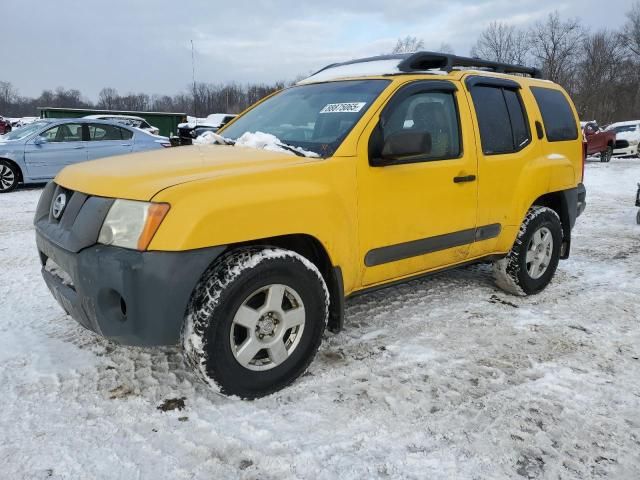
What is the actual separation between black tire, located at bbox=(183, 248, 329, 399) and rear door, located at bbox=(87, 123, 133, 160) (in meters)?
9.40

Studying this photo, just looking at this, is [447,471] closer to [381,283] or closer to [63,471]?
[381,283]

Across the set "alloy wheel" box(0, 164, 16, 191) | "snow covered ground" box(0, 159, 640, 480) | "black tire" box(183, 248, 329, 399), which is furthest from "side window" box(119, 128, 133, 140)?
"black tire" box(183, 248, 329, 399)

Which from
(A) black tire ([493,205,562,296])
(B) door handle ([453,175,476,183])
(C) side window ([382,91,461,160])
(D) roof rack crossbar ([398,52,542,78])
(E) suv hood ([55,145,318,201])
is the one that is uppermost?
(D) roof rack crossbar ([398,52,542,78])

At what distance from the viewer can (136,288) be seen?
232 centimetres

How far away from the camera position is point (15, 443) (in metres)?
2.31

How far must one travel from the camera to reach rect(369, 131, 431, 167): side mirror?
2.97 m

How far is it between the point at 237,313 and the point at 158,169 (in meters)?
Answer: 0.87

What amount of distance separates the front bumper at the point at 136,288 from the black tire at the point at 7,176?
9295 mm

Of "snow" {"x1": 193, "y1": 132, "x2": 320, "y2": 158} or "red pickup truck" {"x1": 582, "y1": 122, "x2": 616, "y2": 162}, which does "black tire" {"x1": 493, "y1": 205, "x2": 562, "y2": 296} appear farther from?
"red pickup truck" {"x1": 582, "y1": 122, "x2": 616, "y2": 162}

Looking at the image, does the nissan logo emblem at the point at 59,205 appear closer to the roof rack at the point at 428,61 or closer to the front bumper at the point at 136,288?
the front bumper at the point at 136,288

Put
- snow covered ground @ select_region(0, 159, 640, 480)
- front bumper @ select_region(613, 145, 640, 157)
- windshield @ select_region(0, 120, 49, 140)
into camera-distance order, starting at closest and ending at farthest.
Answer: snow covered ground @ select_region(0, 159, 640, 480), windshield @ select_region(0, 120, 49, 140), front bumper @ select_region(613, 145, 640, 157)

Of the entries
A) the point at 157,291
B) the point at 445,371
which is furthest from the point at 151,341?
the point at 445,371

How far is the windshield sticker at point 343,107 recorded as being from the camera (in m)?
3.20

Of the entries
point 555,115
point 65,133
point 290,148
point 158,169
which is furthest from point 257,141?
point 65,133
